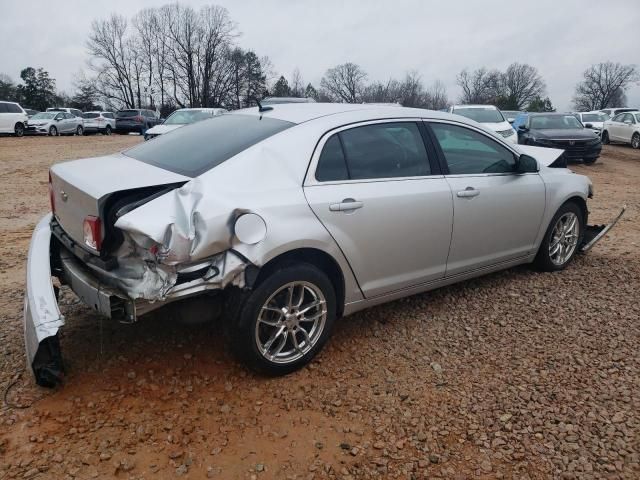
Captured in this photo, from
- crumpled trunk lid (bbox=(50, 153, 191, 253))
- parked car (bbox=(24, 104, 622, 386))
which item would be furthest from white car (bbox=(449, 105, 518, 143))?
crumpled trunk lid (bbox=(50, 153, 191, 253))

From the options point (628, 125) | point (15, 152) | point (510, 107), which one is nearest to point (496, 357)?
point (15, 152)

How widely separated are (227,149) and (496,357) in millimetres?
2178

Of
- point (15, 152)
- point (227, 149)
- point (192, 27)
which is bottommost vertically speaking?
point (15, 152)

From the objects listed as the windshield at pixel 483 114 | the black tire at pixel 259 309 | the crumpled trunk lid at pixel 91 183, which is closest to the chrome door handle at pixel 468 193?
the black tire at pixel 259 309

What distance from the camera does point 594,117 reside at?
81.9 ft

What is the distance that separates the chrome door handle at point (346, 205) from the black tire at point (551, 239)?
2.32 m

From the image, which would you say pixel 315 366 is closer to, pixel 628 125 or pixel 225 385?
pixel 225 385

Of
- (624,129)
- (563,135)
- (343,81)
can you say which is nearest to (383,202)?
(563,135)

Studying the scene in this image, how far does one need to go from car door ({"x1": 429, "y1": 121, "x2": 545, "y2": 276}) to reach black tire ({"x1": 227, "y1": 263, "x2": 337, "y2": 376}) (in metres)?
1.24

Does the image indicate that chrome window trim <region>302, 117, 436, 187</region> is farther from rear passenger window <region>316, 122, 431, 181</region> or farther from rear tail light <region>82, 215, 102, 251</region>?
rear tail light <region>82, 215, 102, 251</region>

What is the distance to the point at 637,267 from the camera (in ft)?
16.2

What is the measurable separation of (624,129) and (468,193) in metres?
20.7

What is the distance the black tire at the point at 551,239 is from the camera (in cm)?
455

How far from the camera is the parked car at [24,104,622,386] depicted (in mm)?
2590
